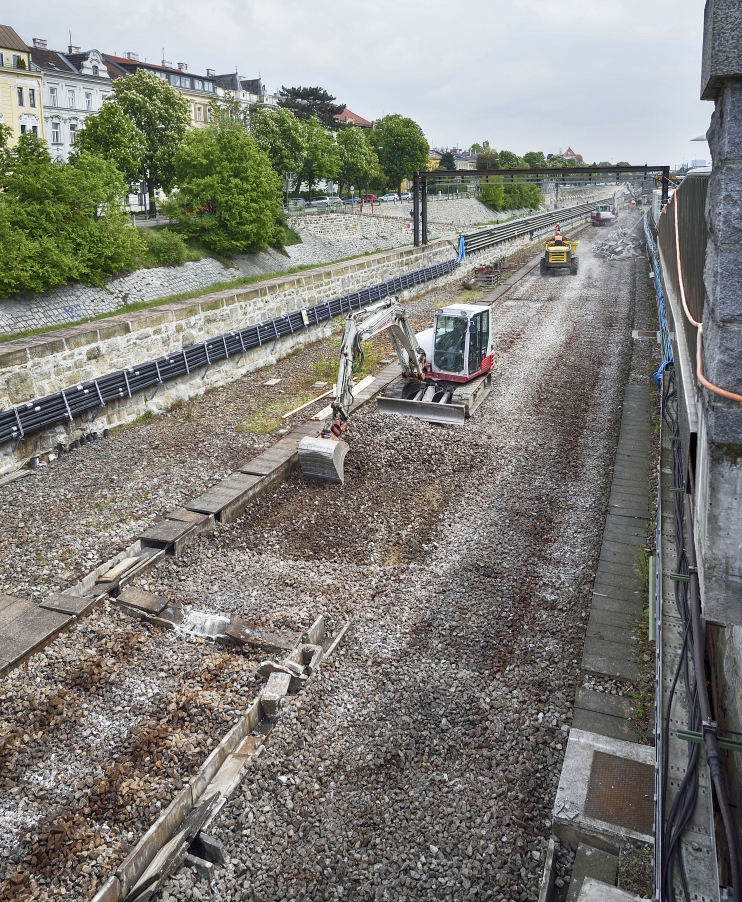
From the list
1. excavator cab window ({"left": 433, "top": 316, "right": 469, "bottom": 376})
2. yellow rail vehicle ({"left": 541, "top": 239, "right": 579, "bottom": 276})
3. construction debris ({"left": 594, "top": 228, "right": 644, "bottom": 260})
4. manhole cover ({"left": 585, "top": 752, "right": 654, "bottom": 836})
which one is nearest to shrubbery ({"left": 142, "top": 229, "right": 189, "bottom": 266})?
excavator cab window ({"left": 433, "top": 316, "right": 469, "bottom": 376})

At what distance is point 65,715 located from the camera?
25.1ft

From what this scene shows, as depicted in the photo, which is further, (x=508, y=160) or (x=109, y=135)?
(x=508, y=160)

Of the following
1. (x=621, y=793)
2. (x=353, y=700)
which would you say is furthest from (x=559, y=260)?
(x=621, y=793)

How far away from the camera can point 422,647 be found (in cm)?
900

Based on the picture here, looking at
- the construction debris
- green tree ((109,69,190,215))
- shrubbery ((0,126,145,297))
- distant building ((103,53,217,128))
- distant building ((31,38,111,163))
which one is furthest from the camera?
distant building ((103,53,217,128))

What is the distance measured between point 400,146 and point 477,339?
209 feet

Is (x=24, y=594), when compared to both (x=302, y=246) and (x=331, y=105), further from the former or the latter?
(x=331, y=105)

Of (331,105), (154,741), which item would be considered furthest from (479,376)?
(331,105)

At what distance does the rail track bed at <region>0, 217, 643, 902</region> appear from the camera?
6.18 m

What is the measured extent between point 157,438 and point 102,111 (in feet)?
79.6

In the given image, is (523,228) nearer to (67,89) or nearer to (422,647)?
(67,89)

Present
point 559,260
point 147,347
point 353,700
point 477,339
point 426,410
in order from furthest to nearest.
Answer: point 559,260, point 147,347, point 477,339, point 426,410, point 353,700

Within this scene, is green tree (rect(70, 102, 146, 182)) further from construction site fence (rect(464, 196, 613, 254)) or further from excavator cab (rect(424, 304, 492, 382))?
excavator cab (rect(424, 304, 492, 382))

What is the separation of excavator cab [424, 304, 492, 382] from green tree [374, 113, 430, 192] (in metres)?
61.6
